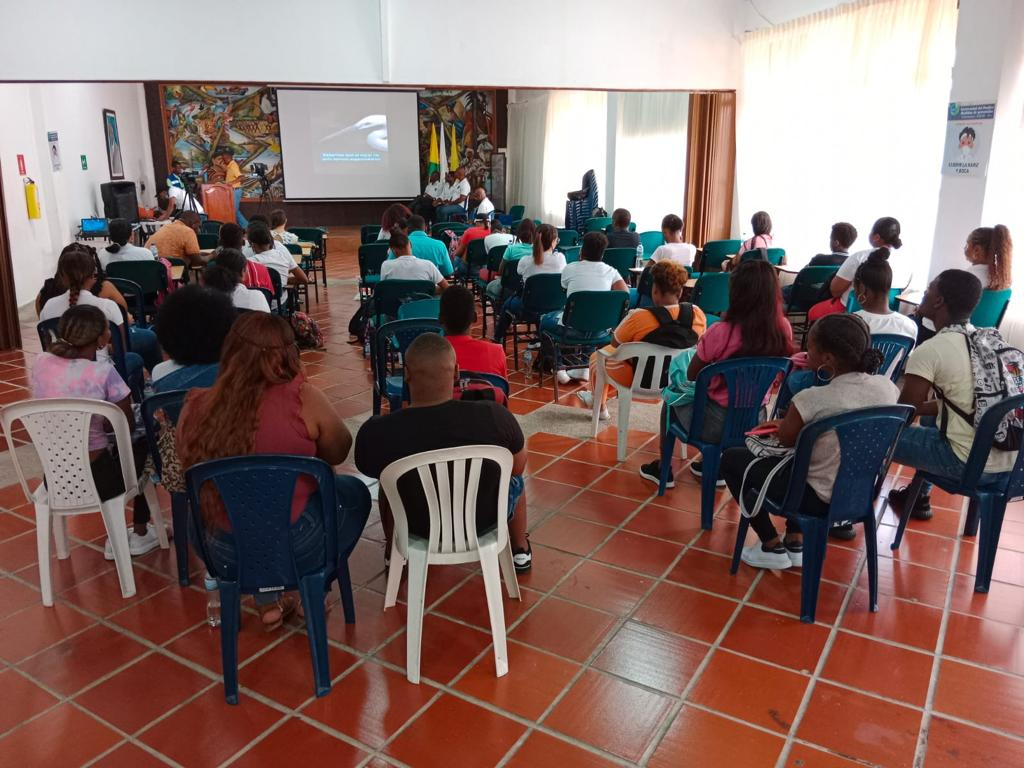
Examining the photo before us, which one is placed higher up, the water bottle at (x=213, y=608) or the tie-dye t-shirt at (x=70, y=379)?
the tie-dye t-shirt at (x=70, y=379)

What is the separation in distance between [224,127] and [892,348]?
46.6ft

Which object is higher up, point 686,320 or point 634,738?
point 686,320

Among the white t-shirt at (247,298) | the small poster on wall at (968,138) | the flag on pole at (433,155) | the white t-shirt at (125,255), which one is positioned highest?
the flag on pole at (433,155)

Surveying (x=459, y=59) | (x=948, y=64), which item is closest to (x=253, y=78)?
(x=459, y=59)

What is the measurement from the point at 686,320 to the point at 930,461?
1299 mm

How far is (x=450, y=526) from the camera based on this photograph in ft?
7.69

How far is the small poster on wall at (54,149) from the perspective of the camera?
8.91 metres

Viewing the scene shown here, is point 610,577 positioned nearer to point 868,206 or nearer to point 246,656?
point 246,656

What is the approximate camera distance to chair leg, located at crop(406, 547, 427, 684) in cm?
236

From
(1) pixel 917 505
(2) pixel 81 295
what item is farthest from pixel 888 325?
(2) pixel 81 295

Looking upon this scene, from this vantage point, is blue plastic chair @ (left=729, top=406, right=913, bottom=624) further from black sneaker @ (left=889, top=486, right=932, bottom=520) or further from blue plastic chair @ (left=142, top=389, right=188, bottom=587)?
blue plastic chair @ (left=142, top=389, right=188, bottom=587)

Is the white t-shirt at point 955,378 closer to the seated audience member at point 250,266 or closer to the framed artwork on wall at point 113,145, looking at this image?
the seated audience member at point 250,266

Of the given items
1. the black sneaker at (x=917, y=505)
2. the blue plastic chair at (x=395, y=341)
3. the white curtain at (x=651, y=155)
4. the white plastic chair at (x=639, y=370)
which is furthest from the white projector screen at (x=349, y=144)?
the black sneaker at (x=917, y=505)

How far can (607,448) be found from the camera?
4.37 meters
